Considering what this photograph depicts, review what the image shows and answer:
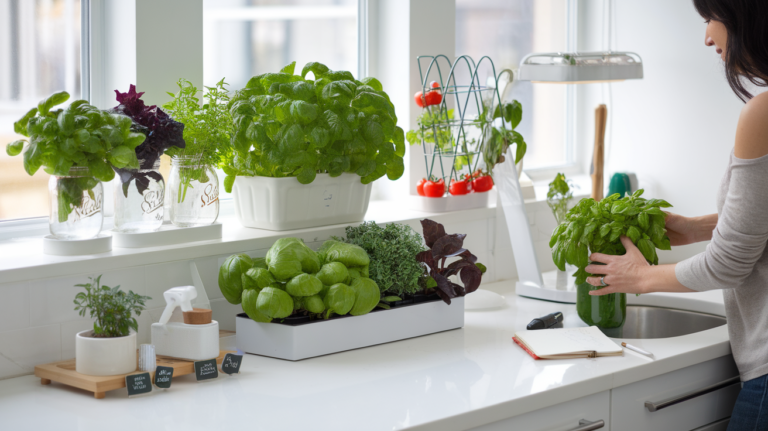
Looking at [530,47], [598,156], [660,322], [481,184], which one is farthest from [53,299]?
[530,47]

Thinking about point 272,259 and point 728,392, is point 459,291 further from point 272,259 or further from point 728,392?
point 728,392

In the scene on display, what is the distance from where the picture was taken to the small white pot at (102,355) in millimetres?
1288

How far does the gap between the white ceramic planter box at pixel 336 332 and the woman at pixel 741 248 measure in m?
0.39

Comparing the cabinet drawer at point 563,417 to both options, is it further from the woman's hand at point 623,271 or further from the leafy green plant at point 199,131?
the leafy green plant at point 199,131

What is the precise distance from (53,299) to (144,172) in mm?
300

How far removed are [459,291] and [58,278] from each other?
843 mm

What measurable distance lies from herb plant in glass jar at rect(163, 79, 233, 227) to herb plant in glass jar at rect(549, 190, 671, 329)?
31.6 inches

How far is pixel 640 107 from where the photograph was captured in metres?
2.72

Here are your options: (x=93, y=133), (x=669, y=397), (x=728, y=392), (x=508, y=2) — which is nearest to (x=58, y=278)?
(x=93, y=133)

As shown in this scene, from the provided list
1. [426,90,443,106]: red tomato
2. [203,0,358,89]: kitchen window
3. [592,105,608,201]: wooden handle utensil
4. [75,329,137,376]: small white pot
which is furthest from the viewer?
[592,105,608,201]: wooden handle utensil

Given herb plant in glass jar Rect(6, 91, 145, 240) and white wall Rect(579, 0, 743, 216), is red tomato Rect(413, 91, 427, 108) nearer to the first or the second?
herb plant in glass jar Rect(6, 91, 145, 240)

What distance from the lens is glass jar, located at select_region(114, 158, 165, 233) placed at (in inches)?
60.0

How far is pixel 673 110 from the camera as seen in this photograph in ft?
8.59

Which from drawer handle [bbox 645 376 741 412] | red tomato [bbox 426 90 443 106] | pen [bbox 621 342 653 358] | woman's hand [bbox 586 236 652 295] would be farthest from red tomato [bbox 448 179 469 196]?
drawer handle [bbox 645 376 741 412]
